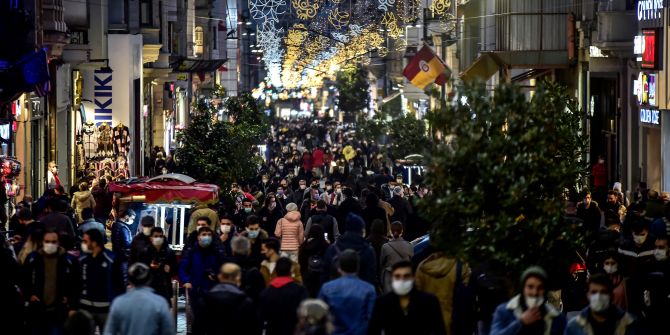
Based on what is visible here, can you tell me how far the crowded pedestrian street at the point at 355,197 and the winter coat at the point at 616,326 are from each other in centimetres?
2

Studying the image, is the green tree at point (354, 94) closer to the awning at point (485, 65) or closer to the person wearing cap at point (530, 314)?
the awning at point (485, 65)

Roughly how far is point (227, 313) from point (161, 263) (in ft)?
14.7

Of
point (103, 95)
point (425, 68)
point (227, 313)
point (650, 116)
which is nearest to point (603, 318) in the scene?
point (227, 313)

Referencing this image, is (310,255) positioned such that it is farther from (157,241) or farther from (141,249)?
(141,249)

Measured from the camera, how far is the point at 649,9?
3234 cm

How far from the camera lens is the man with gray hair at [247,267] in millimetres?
14336

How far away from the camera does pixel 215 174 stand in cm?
3653

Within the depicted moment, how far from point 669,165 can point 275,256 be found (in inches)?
736

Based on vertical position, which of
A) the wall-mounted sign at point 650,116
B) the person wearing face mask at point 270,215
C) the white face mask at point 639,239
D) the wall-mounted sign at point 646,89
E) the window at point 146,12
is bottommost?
the person wearing face mask at point 270,215

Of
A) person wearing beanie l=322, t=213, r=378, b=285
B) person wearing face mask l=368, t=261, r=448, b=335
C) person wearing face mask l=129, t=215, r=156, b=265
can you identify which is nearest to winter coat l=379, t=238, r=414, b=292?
person wearing beanie l=322, t=213, r=378, b=285

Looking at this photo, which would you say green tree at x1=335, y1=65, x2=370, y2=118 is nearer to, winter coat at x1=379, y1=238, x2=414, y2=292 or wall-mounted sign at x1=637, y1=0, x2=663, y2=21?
wall-mounted sign at x1=637, y1=0, x2=663, y2=21

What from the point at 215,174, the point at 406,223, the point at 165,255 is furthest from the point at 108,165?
the point at 165,255

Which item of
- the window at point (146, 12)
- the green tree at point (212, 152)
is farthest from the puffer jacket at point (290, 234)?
the window at point (146, 12)

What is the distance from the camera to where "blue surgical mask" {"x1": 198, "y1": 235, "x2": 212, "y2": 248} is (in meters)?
16.4
